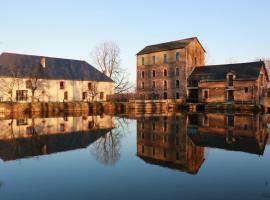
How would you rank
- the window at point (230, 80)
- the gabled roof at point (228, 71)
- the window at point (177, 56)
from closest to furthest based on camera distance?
the gabled roof at point (228, 71) < the window at point (230, 80) < the window at point (177, 56)

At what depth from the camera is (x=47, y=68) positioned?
4134 cm

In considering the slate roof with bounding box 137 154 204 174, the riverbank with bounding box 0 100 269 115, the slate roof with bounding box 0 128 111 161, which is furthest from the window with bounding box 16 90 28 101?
the slate roof with bounding box 137 154 204 174

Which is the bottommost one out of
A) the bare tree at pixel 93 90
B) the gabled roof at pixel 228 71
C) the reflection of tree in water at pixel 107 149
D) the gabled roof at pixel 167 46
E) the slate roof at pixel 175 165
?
the slate roof at pixel 175 165

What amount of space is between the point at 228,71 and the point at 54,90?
92.4 ft

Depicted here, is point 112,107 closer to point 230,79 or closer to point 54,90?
point 54,90

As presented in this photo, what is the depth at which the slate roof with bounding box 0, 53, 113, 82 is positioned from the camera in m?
37.4

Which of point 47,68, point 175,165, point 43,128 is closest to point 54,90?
point 47,68

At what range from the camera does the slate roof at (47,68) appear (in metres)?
37.4

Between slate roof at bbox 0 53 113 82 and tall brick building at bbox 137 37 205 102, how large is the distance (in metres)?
9.63

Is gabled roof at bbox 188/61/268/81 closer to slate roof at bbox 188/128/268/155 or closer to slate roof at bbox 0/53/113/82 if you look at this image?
slate roof at bbox 0/53/113/82

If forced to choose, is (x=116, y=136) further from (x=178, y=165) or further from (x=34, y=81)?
(x=34, y=81)

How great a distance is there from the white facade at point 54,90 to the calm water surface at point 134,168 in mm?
25793

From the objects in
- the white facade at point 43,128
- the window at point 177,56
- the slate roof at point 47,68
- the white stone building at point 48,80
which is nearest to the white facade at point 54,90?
the white stone building at point 48,80

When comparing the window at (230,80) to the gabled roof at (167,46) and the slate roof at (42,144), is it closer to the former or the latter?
the gabled roof at (167,46)
